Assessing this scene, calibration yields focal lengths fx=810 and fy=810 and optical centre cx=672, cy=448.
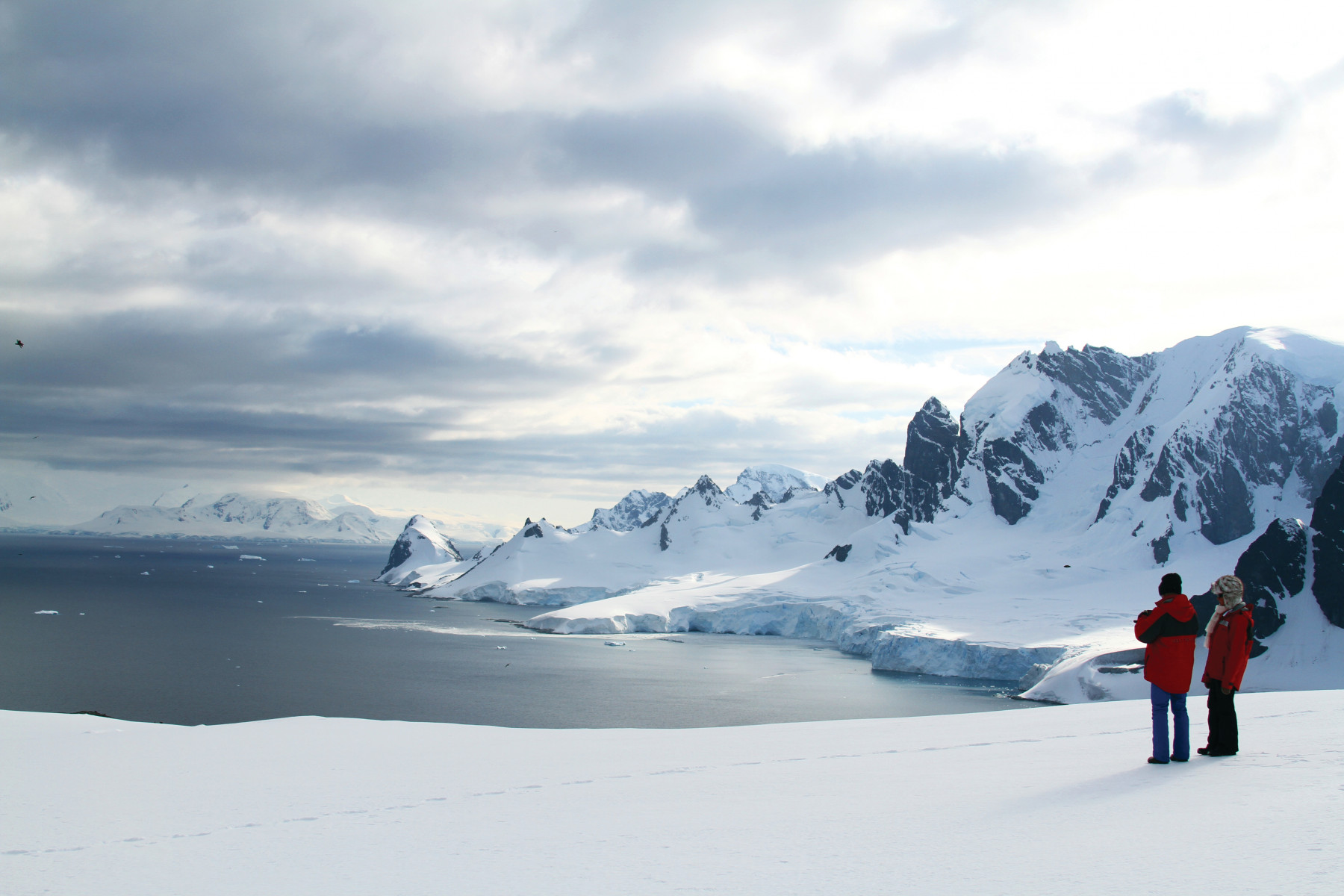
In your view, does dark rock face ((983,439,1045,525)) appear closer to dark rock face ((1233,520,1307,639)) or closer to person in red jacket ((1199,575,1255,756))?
dark rock face ((1233,520,1307,639))

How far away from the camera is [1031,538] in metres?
123

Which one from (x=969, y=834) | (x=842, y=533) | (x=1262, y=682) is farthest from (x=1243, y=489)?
(x=969, y=834)

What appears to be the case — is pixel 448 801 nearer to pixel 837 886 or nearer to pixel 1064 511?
pixel 837 886

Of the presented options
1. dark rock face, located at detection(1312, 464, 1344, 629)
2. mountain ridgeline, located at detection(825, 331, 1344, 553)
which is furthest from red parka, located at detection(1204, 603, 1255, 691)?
mountain ridgeline, located at detection(825, 331, 1344, 553)

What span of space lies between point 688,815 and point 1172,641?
6.22 metres

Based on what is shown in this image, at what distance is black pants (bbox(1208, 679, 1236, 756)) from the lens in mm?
9539

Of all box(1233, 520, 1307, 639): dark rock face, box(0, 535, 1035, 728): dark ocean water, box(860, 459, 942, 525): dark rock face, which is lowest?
box(0, 535, 1035, 728): dark ocean water

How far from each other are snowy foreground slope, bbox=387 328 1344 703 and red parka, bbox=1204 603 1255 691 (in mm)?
49797

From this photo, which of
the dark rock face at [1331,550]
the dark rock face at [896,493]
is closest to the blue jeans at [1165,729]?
the dark rock face at [1331,550]

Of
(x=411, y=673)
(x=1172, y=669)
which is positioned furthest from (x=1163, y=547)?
(x=1172, y=669)

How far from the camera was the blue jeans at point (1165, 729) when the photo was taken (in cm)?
956

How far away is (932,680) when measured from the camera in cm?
7119

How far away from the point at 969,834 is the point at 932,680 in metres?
69.6

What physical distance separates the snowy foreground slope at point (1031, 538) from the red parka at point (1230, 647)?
4980 centimetres
